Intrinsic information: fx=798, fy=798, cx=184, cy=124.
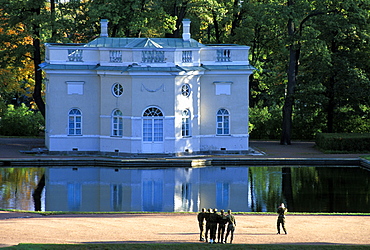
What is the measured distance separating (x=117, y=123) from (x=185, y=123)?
3531mm

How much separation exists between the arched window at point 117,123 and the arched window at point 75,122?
1.83m

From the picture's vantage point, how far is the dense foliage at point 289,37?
44719 millimetres

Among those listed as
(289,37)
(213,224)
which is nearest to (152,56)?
(289,37)

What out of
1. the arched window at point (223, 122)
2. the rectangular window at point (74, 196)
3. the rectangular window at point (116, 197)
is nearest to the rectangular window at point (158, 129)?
the arched window at point (223, 122)

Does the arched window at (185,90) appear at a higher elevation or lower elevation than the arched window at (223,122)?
higher

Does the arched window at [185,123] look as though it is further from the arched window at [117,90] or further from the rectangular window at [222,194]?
the rectangular window at [222,194]

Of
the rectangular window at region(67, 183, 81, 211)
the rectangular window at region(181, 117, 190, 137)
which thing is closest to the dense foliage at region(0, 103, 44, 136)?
the rectangular window at region(181, 117, 190, 137)

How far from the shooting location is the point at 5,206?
98.2 feet

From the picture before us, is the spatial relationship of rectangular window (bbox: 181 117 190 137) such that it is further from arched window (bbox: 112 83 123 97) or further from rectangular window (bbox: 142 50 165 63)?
arched window (bbox: 112 83 123 97)

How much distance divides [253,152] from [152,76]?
699 cm

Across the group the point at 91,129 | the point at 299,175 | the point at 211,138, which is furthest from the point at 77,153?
the point at 299,175

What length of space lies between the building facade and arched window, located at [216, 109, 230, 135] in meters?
0.05

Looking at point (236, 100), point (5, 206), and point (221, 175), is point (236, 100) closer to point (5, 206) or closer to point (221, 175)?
point (221, 175)

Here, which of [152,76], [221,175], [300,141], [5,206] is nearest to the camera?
[5,206]
